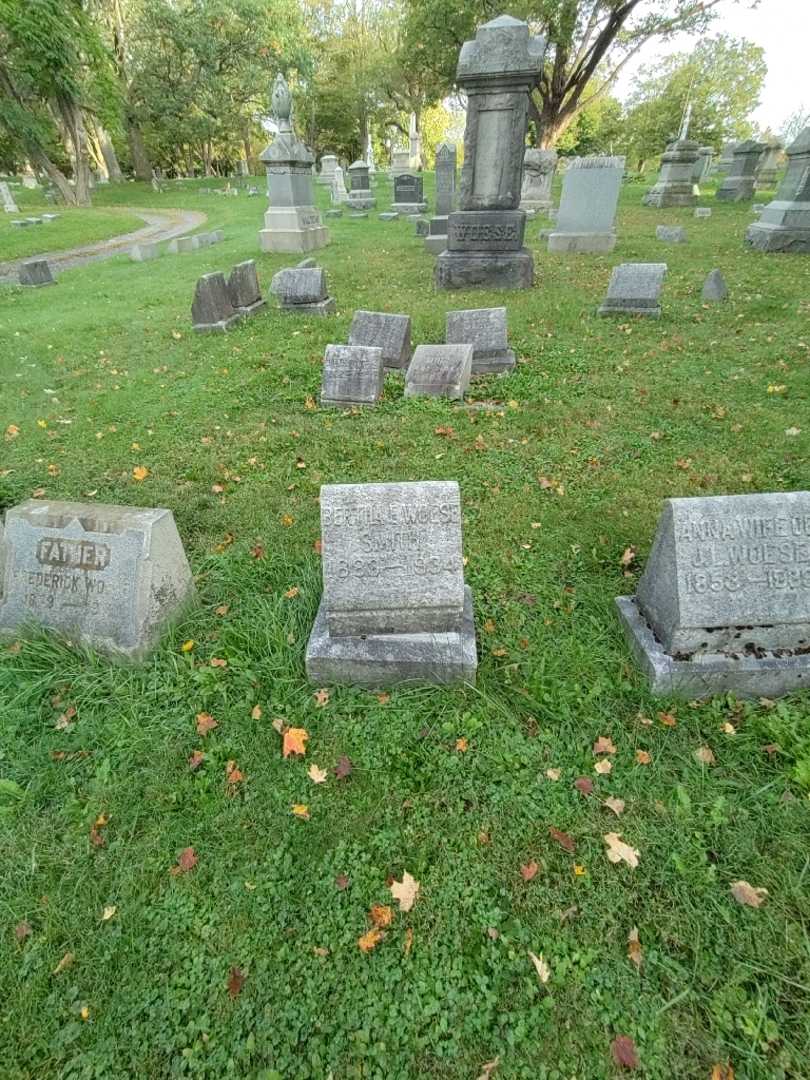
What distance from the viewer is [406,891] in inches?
87.4

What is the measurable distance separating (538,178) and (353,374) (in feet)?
56.9

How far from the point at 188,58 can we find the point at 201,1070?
153 feet

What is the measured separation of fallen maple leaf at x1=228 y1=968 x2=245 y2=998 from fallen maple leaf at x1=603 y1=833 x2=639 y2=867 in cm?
154

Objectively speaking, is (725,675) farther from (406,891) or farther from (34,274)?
(34,274)

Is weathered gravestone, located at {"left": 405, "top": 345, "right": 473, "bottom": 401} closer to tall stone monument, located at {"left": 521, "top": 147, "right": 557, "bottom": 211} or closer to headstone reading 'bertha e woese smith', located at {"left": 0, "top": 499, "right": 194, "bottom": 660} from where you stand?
headstone reading 'bertha e woese smith', located at {"left": 0, "top": 499, "right": 194, "bottom": 660}

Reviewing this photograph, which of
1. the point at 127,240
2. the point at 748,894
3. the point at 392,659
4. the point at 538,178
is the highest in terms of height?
the point at 538,178

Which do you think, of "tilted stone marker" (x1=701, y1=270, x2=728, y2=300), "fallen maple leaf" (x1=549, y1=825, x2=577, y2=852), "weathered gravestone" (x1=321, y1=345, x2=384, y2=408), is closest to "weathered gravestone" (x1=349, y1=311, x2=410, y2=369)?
"weathered gravestone" (x1=321, y1=345, x2=384, y2=408)

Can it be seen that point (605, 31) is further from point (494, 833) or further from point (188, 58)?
point (494, 833)

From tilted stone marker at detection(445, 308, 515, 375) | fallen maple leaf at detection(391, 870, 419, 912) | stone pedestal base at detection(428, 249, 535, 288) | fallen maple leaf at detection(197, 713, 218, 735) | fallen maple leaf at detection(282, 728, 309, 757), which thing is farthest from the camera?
stone pedestal base at detection(428, 249, 535, 288)

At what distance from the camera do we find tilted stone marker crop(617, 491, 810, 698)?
9.04 ft

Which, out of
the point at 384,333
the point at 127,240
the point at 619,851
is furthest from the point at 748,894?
the point at 127,240

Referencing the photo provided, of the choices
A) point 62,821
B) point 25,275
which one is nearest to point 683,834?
point 62,821

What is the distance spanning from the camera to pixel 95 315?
10219mm

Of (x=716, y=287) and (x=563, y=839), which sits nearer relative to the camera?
(x=563, y=839)
